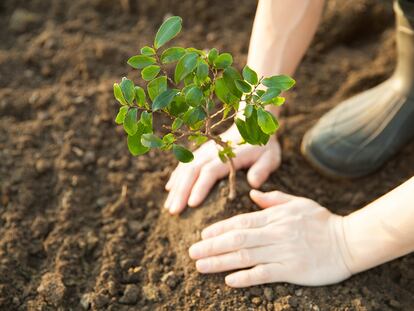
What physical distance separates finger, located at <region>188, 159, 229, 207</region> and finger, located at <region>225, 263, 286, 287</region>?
0.91ft

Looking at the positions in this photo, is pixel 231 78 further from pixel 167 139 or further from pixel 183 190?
pixel 183 190

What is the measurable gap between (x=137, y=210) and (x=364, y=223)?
708 mm

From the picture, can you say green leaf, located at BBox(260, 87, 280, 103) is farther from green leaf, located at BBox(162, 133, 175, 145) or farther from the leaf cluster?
green leaf, located at BBox(162, 133, 175, 145)

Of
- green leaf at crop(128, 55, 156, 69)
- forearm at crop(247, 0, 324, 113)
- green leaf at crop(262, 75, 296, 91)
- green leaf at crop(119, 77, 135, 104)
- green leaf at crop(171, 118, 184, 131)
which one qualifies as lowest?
forearm at crop(247, 0, 324, 113)

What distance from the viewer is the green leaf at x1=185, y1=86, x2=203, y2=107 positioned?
1340 millimetres

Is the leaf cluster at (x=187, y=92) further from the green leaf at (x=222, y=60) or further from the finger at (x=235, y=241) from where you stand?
the finger at (x=235, y=241)

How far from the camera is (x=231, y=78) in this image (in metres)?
1.37

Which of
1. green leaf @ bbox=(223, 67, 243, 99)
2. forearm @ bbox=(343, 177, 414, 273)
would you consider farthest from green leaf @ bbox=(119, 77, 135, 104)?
forearm @ bbox=(343, 177, 414, 273)

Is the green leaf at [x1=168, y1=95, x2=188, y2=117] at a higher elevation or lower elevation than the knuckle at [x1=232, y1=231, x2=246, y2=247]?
higher

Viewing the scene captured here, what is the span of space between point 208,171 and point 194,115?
1.61ft

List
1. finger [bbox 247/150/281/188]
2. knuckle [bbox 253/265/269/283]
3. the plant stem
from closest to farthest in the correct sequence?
knuckle [bbox 253/265/269/283], the plant stem, finger [bbox 247/150/281/188]

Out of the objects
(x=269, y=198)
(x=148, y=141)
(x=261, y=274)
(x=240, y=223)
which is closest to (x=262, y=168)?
(x=269, y=198)

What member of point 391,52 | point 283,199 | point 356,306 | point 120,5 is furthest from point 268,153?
point 120,5

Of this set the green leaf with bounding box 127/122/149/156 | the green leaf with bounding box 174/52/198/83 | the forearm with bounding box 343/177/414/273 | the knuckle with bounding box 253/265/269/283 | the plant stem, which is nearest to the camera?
the green leaf with bounding box 174/52/198/83
